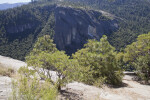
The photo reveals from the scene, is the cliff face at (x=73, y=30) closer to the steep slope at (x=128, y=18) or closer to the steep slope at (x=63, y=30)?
the steep slope at (x=63, y=30)

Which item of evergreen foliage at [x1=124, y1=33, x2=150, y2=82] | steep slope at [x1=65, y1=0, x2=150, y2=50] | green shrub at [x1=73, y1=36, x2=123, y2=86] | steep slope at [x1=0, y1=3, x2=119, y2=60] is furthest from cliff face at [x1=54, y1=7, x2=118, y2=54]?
green shrub at [x1=73, y1=36, x2=123, y2=86]

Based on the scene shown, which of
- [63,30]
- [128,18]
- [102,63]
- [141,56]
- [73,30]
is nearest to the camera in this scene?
[102,63]

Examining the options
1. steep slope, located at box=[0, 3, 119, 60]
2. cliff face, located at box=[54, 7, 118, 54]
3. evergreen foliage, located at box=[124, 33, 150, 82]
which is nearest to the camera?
evergreen foliage, located at box=[124, 33, 150, 82]

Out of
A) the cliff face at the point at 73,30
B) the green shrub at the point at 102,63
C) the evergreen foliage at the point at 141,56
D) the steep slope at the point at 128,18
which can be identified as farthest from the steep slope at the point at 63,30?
the green shrub at the point at 102,63

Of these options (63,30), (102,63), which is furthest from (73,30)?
(102,63)

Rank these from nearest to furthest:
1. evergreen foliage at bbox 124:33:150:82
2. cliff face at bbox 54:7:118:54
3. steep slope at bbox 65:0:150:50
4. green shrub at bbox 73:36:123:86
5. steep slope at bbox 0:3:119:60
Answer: green shrub at bbox 73:36:123:86 → evergreen foliage at bbox 124:33:150:82 → steep slope at bbox 65:0:150:50 → cliff face at bbox 54:7:118:54 → steep slope at bbox 0:3:119:60

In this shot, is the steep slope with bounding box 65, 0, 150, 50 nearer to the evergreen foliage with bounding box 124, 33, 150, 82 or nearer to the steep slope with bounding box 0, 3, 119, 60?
the steep slope with bounding box 0, 3, 119, 60

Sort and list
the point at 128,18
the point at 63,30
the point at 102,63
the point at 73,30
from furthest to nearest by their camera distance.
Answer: the point at 128,18
the point at 63,30
the point at 73,30
the point at 102,63

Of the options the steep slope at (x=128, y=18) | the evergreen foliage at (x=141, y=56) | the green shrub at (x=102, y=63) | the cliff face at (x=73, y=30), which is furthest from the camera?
the cliff face at (x=73, y=30)

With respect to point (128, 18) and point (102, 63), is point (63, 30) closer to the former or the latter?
point (128, 18)

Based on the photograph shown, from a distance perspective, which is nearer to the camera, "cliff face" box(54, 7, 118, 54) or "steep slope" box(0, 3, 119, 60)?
"cliff face" box(54, 7, 118, 54)

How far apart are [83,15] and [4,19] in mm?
66428

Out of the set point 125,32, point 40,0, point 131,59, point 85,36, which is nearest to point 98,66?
point 131,59

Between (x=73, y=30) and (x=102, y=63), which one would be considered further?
(x=73, y=30)
